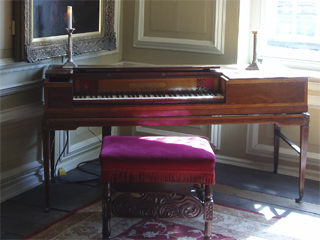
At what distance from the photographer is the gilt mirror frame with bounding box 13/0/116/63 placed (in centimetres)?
318

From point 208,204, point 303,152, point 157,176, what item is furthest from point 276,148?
point 157,176

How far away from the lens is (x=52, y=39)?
136 inches

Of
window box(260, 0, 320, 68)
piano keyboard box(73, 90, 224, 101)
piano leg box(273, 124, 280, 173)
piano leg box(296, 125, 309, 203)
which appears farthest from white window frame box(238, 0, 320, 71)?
piano keyboard box(73, 90, 224, 101)

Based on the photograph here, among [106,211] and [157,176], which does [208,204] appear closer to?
[157,176]

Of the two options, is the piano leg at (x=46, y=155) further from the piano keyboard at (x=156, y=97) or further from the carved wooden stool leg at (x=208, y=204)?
the carved wooden stool leg at (x=208, y=204)

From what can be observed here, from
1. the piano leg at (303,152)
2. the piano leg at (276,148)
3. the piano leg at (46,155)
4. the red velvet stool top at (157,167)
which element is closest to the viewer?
the red velvet stool top at (157,167)

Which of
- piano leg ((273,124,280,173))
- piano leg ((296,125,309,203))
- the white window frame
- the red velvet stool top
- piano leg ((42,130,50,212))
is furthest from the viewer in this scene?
the white window frame

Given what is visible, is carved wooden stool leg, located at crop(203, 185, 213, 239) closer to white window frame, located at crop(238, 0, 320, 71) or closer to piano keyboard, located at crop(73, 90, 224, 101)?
piano keyboard, located at crop(73, 90, 224, 101)

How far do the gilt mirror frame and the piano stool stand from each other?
783mm

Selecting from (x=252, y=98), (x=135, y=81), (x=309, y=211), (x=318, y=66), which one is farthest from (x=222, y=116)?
(x=318, y=66)

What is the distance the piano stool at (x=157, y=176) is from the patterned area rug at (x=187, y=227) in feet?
0.44

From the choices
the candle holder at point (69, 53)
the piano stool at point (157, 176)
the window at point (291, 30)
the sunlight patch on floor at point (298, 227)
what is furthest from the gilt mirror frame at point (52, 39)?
the sunlight patch on floor at point (298, 227)

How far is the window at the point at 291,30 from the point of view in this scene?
3.96 meters

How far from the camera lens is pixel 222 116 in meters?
3.19
